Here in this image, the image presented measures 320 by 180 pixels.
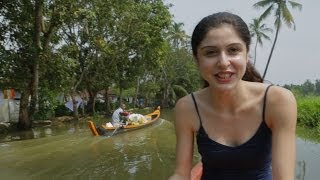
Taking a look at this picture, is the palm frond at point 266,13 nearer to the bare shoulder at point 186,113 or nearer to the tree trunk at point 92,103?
the tree trunk at point 92,103

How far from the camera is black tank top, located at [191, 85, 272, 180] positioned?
6.24 ft

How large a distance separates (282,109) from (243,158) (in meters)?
0.28

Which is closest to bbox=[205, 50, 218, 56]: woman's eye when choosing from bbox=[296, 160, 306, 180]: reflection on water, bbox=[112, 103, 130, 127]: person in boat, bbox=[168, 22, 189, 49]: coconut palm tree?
bbox=[296, 160, 306, 180]: reflection on water

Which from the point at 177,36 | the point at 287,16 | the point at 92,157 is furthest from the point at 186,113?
the point at 177,36

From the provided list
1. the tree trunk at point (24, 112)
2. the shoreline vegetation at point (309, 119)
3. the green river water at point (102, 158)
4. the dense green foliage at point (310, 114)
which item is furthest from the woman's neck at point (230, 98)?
the tree trunk at point (24, 112)

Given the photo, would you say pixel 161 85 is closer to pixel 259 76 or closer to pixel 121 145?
pixel 121 145

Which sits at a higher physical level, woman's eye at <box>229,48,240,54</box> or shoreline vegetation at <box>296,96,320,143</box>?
woman's eye at <box>229,48,240,54</box>

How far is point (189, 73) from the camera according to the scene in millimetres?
59875

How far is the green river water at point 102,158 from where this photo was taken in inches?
434

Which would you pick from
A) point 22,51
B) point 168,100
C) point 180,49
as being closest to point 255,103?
point 22,51

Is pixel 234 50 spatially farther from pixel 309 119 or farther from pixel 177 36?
pixel 177 36

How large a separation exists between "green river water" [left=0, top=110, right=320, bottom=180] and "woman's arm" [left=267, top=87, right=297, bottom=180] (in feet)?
28.3

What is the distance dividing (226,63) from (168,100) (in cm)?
5808

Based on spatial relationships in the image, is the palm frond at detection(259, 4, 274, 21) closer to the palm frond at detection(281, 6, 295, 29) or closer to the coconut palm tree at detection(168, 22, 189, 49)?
the palm frond at detection(281, 6, 295, 29)
